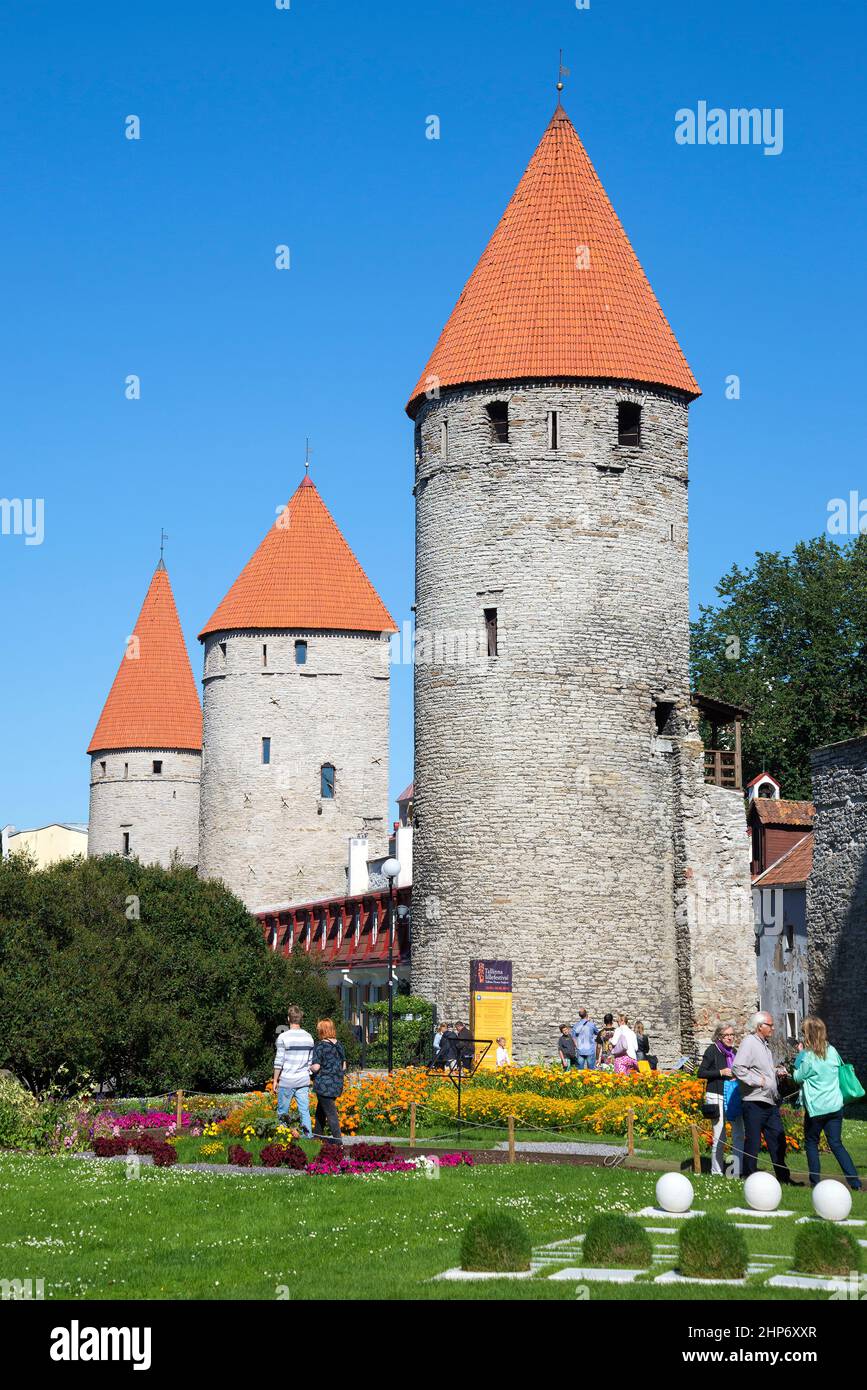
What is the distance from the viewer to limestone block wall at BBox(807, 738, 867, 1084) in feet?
91.0

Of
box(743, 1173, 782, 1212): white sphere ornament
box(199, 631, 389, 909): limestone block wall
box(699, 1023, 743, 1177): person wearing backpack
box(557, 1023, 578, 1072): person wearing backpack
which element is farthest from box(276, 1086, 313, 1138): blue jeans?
box(199, 631, 389, 909): limestone block wall

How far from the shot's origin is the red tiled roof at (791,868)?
124 feet

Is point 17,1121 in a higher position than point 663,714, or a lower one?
lower

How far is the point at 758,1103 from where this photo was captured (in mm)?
14797

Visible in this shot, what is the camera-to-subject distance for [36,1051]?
2603 cm

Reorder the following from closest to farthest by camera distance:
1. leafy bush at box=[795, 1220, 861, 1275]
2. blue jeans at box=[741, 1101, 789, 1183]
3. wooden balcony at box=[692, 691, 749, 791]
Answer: leafy bush at box=[795, 1220, 861, 1275]
blue jeans at box=[741, 1101, 789, 1183]
wooden balcony at box=[692, 691, 749, 791]

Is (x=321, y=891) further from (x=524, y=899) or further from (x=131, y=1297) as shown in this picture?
(x=131, y=1297)

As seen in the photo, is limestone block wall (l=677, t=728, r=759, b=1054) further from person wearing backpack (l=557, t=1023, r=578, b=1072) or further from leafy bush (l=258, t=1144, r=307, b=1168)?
leafy bush (l=258, t=1144, r=307, b=1168)

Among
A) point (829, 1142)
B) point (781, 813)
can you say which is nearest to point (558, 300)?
point (781, 813)

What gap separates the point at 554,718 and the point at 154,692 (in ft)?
107

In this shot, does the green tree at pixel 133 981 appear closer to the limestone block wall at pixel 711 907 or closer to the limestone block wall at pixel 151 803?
the limestone block wall at pixel 711 907

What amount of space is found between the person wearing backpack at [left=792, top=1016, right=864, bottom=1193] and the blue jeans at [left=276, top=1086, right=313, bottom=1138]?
5.60 meters

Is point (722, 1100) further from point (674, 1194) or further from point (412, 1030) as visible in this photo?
point (412, 1030)
